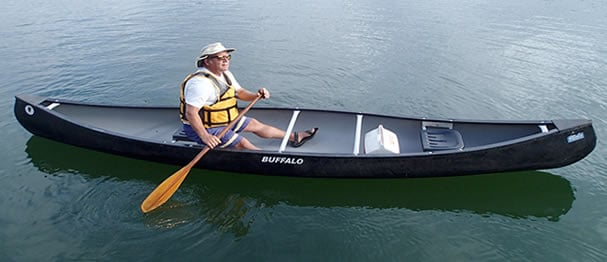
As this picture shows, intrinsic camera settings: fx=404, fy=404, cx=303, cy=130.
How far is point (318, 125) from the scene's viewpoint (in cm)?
714

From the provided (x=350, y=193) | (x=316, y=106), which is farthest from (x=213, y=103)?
(x=316, y=106)

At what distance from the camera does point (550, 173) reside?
21.1ft

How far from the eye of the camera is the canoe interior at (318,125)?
20.7ft

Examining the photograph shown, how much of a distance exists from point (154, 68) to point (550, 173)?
386 inches

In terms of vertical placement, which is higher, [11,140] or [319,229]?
[11,140]

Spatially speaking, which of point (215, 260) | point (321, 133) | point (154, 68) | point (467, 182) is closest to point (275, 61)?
point (154, 68)

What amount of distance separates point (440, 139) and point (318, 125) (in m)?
2.07

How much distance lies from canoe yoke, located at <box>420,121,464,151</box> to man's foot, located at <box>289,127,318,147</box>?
5.77 ft

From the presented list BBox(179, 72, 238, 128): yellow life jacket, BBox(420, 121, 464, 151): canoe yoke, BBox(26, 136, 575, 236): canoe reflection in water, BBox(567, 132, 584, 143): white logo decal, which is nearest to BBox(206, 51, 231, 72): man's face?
BBox(179, 72, 238, 128): yellow life jacket

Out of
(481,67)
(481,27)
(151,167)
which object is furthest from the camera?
(481,27)

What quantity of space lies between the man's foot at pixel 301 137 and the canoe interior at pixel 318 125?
0.08 meters

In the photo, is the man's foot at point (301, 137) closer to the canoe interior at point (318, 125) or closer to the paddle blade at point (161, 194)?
the canoe interior at point (318, 125)

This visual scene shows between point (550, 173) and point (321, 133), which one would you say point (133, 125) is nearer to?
point (321, 133)

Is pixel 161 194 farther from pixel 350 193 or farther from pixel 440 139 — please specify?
pixel 440 139
